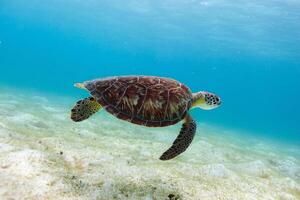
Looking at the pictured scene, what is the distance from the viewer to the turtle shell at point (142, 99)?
6.05 m

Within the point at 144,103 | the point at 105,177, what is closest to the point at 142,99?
the point at 144,103

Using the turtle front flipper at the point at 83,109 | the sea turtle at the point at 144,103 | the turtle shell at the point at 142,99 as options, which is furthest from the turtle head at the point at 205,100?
the turtle front flipper at the point at 83,109

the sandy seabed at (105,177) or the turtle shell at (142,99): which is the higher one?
the turtle shell at (142,99)

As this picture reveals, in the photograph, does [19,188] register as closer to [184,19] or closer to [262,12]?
[262,12]

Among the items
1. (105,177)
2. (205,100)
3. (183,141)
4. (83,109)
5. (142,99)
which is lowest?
(105,177)

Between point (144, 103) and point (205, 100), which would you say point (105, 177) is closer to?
point (144, 103)

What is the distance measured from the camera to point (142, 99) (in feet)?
20.1

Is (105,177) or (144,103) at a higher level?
(144,103)

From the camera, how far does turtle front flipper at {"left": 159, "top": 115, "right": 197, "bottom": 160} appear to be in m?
5.83

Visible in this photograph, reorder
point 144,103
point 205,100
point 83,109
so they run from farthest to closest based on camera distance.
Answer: point 205,100
point 83,109
point 144,103

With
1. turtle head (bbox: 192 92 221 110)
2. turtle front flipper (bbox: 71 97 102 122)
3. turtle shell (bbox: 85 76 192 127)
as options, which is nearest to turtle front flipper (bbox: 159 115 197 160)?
turtle shell (bbox: 85 76 192 127)

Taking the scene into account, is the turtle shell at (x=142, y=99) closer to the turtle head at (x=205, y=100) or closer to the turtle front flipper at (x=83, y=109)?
the turtle front flipper at (x=83, y=109)

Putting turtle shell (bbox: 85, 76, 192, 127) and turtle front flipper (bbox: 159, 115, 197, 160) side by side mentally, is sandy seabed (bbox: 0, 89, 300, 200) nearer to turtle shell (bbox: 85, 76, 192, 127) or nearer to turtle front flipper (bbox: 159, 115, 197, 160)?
turtle front flipper (bbox: 159, 115, 197, 160)

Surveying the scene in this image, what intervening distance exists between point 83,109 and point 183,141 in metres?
2.04
